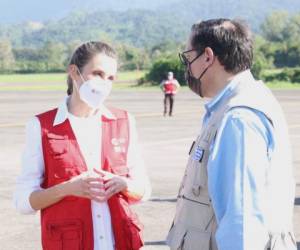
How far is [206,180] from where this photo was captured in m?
3.17

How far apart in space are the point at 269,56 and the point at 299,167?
274 feet

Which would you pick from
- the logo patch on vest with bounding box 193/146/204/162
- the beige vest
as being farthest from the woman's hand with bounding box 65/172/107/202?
the logo patch on vest with bounding box 193/146/204/162

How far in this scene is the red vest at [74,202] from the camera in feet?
12.5

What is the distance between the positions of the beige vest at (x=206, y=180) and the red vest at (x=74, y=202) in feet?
2.06

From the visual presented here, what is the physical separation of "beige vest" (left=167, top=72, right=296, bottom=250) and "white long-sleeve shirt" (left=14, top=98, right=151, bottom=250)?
643 millimetres

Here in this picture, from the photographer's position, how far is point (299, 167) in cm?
1398

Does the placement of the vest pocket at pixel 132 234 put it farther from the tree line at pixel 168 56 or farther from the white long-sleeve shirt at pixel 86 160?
the tree line at pixel 168 56

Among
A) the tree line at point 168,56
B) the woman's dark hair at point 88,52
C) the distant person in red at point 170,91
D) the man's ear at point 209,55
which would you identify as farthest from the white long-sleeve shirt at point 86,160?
the distant person in red at point 170,91

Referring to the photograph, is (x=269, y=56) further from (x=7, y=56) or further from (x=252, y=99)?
(x=252, y=99)

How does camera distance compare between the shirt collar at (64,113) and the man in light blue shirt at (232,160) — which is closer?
the man in light blue shirt at (232,160)

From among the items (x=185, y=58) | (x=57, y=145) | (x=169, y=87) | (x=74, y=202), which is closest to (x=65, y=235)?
(x=74, y=202)

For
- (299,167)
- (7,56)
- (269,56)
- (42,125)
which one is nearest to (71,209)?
(42,125)

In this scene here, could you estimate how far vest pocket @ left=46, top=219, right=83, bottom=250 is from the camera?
3787 mm

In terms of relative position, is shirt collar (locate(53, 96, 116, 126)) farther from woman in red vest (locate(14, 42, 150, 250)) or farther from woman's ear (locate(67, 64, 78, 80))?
woman's ear (locate(67, 64, 78, 80))
